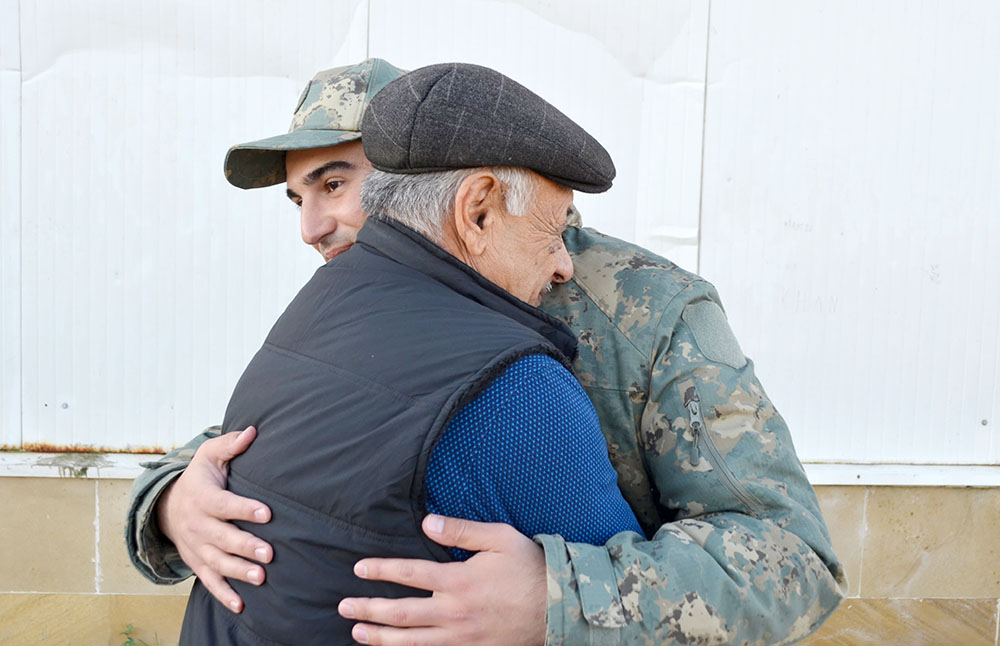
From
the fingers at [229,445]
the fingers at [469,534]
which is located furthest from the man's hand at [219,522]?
the fingers at [469,534]

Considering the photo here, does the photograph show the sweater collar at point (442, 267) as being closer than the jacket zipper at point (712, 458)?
Yes

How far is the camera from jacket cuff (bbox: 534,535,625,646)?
3.70ft

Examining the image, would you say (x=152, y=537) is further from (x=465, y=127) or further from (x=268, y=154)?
(x=268, y=154)

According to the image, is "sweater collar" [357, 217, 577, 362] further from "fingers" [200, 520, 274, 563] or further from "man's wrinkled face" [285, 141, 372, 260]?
"man's wrinkled face" [285, 141, 372, 260]

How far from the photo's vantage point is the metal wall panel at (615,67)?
144 inches

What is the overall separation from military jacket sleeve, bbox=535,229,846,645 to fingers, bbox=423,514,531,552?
0.19ft

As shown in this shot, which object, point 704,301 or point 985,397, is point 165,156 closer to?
point 704,301

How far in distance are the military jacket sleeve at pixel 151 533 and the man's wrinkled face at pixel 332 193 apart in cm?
77

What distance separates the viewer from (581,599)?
1145 millimetres

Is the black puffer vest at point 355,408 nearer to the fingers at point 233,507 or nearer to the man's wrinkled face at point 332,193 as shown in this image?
the fingers at point 233,507

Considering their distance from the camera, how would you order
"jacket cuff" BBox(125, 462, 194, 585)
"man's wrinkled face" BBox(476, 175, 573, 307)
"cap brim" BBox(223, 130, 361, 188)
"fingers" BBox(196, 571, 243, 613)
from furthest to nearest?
"cap brim" BBox(223, 130, 361, 188) → "jacket cuff" BBox(125, 462, 194, 585) → "man's wrinkled face" BBox(476, 175, 573, 307) → "fingers" BBox(196, 571, 243, 613)

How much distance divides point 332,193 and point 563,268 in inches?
37.5

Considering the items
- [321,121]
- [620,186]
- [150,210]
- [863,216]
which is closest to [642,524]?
[321,121]

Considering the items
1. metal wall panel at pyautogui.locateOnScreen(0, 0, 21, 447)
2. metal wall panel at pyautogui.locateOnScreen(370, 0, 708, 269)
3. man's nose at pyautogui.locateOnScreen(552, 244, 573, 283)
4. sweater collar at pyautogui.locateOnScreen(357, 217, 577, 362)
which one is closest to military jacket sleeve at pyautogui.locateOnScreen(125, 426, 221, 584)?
sweater collar at pyautogui.locateOnScreen(357, 217, 577, 362)
